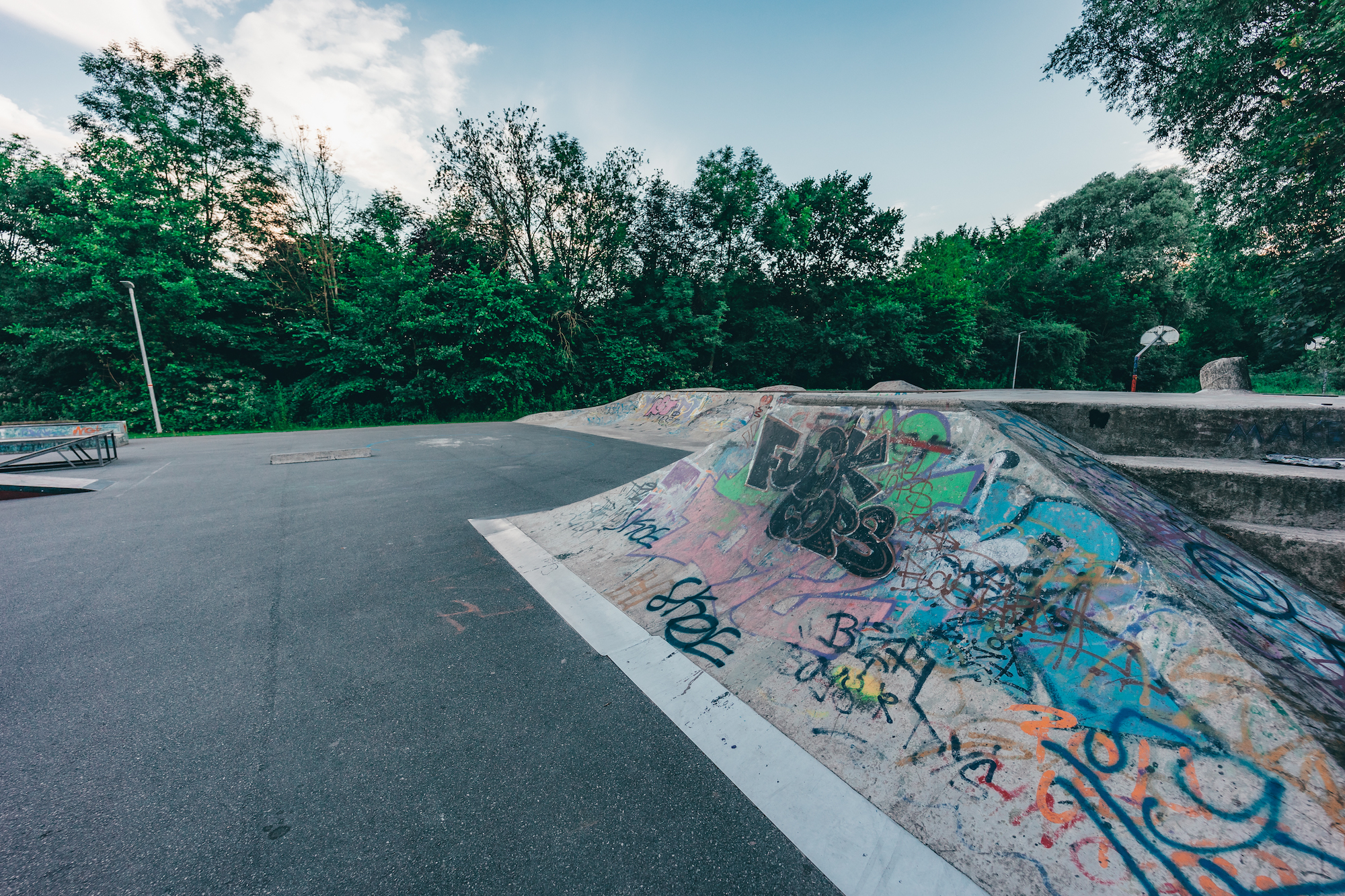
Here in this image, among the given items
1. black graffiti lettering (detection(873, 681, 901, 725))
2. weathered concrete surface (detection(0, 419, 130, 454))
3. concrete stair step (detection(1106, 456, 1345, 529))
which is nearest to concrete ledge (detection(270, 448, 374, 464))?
weathered concrete surface (detection(0, 419, 130, 454))

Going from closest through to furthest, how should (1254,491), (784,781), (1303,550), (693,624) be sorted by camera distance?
(784,781), (1303,550), (1254,491), (693,624)

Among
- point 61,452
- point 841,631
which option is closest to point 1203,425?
point 841,631

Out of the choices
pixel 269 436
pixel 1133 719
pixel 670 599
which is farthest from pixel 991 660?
pixel 269 436

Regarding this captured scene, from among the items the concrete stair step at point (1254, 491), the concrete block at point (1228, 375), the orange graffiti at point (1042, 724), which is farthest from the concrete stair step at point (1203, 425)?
the concrete block at point (1228, 375)

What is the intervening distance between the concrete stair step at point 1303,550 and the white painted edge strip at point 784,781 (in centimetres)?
301

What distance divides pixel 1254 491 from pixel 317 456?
1469cm

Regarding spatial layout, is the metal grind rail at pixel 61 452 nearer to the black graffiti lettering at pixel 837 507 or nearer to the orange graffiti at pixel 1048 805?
the black graffiti lettering at pixel 837 507

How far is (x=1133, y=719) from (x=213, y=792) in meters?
4.21

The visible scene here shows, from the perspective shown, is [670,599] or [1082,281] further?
[1082,281]

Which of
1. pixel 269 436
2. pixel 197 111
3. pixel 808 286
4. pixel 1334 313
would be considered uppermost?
pixel 197 111

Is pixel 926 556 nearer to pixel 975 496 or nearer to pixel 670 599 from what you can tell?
pixel 975 496

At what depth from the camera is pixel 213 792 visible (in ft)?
6.98

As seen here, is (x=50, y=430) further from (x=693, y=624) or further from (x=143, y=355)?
(x=693, y=624)

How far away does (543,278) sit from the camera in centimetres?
2341
